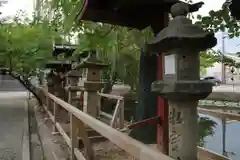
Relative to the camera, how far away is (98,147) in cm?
482

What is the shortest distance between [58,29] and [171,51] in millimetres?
6855

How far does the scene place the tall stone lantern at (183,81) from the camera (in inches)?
65.7

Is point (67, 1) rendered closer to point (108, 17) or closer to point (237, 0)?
point (108, 17)

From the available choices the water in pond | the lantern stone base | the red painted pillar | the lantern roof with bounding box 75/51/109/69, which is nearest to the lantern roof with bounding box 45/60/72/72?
the lantern roof with bounding box 75/51/109/69

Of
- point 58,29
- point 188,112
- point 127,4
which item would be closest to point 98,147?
point 127,4

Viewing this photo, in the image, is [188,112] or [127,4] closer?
[188,112]

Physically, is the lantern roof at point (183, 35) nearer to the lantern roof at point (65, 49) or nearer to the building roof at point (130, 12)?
the building roof at point (130, 12)

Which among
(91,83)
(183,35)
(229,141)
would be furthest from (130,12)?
(229,141)

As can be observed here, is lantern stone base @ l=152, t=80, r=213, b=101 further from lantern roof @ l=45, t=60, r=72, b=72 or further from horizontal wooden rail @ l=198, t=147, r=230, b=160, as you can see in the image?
lantern roof @ l=45, t=60, r=72, b=72

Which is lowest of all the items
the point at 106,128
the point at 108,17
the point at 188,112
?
the point at 106,128

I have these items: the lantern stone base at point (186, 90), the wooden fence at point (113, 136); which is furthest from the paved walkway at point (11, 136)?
the lantern stone base at point (186, 90)

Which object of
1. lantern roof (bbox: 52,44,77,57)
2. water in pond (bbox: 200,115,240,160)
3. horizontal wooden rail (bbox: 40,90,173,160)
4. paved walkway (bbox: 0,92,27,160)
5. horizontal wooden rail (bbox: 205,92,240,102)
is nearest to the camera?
horizontal wooden rail (bbox: 40,90,173,160)

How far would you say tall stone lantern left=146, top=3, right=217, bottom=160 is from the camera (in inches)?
65.7

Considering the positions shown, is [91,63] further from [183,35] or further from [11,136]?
[183,35]
